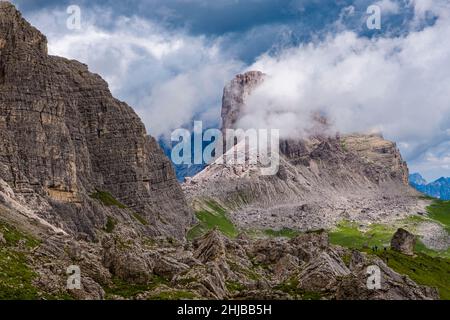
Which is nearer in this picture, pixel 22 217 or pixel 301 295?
pixel 301 295

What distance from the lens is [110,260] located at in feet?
392

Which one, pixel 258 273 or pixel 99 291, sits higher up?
pixel 258 273

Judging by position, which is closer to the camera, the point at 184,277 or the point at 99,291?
the point at 99,291

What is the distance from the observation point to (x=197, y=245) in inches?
7028

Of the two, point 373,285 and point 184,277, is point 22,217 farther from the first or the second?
point 373,285

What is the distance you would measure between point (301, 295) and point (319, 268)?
41.2 ft
